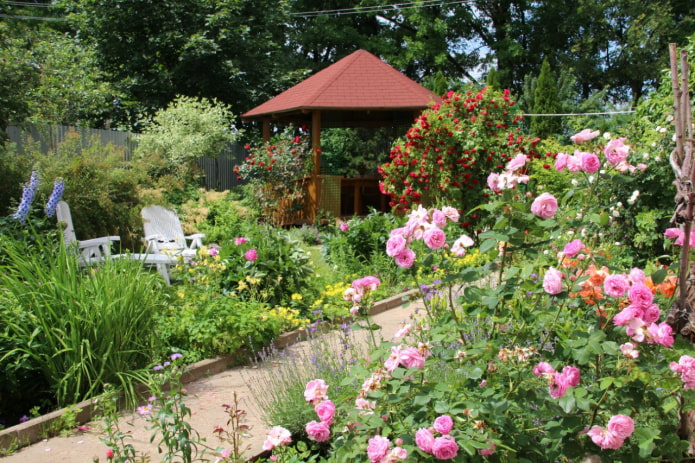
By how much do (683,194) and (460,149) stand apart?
7.16m

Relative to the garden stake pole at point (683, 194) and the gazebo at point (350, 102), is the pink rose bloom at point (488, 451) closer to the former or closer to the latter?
the garden stake pole at point (683, 194)

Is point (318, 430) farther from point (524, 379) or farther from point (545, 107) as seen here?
point (545, 107)

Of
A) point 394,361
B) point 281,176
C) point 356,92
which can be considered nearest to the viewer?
point 394,361

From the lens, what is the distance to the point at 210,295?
4.61 m

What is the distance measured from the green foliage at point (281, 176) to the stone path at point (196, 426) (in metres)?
8.37

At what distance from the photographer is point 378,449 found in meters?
1.69

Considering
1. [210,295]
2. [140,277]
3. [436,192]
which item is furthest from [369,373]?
[436,192]

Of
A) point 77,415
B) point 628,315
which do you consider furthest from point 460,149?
point 628,315

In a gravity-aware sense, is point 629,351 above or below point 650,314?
below

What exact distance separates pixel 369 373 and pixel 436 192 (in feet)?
24.5

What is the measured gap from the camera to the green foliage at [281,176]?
12289mm

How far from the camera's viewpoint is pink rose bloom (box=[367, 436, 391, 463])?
1687mm

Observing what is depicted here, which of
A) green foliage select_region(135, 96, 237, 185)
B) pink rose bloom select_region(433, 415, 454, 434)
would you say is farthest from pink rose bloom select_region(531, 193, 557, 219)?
green foliage select_region(135, 96, 237, 185)

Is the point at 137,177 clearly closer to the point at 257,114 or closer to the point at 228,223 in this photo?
the point at 228,223
